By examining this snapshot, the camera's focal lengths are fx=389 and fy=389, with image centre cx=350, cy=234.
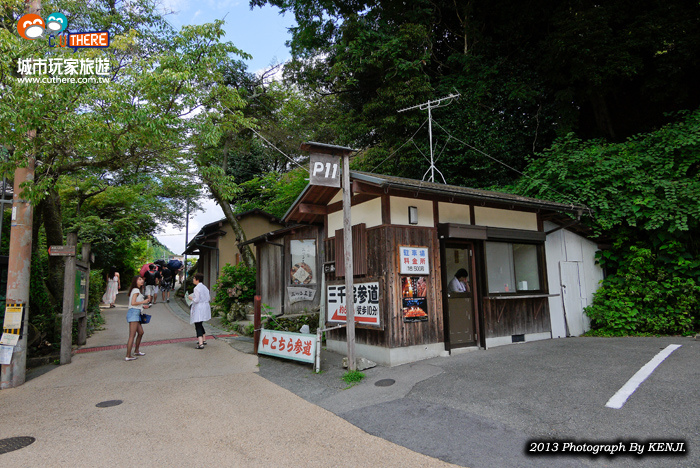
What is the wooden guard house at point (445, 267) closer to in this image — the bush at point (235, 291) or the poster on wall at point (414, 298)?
the poster on wall at point (414, 298)

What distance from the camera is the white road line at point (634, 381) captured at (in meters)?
4.84

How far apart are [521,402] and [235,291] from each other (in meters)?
11.5

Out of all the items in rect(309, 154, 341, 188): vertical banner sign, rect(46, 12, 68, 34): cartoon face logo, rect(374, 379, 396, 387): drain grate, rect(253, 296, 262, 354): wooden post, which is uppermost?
rect(46, 12, 68, 34): cartoon face logo

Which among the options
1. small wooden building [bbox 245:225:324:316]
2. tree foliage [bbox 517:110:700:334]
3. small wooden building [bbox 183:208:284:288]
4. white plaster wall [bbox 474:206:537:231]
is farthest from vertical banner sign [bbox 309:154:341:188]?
small wooden building [bbox 183:208:284:288]

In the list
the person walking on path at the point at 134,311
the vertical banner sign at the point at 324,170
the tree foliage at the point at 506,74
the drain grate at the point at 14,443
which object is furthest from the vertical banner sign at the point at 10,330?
the tree foliage at the point at 506,74

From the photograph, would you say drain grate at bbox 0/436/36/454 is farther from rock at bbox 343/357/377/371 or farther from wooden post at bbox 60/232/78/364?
Answer: rock at bbox 343/357/377/371

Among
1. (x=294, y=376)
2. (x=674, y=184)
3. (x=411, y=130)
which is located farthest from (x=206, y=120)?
(x=674, y=184)

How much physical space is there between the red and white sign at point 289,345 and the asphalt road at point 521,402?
0.28 m

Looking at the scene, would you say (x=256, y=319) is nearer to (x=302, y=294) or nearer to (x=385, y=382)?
(x=302, y=294)

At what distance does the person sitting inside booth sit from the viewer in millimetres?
8320

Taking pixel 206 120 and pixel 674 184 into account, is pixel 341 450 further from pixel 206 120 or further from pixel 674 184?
pixel 674 184

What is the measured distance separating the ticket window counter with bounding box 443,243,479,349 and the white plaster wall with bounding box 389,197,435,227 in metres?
0.76

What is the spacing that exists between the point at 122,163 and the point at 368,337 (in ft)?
22.6

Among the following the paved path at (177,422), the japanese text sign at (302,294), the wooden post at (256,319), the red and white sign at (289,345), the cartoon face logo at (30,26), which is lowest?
the paved path at (177,422)
